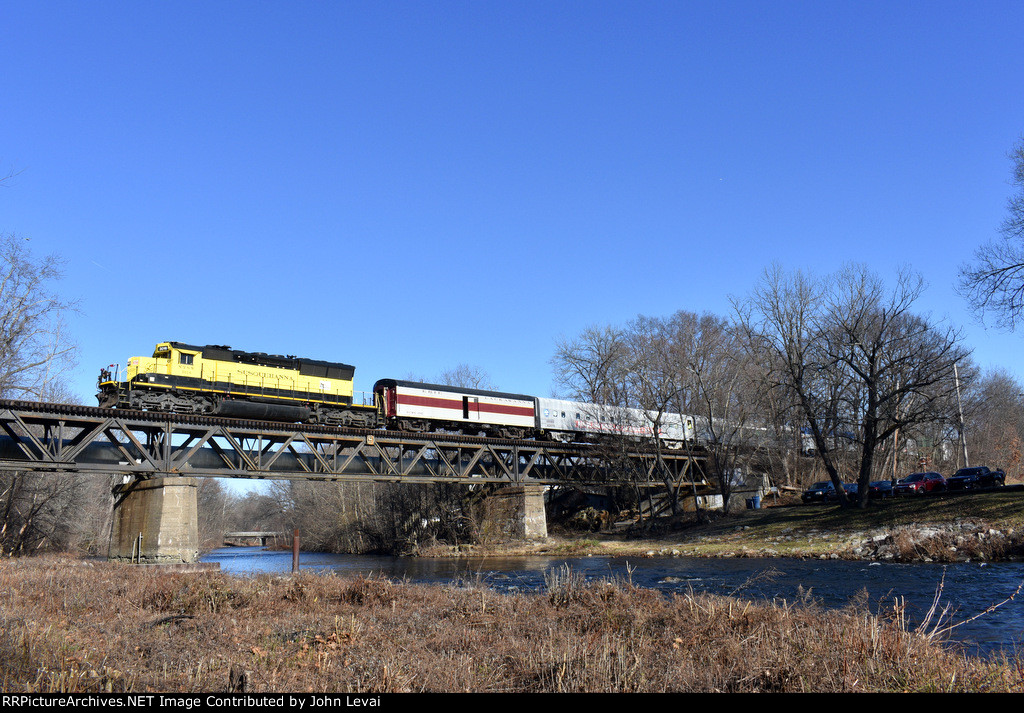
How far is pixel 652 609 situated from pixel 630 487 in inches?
1496

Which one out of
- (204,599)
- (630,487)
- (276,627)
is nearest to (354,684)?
(276,627)

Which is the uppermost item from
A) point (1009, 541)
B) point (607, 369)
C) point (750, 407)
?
point (607, 369)

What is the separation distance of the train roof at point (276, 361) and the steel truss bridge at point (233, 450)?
434cm

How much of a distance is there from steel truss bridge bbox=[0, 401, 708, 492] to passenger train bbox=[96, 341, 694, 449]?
5.19 feet

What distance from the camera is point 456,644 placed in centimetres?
883

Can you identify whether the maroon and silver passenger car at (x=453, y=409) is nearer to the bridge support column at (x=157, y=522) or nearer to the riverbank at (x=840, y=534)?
the riverbank at (x=840, y=534)

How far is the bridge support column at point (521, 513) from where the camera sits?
42.6m

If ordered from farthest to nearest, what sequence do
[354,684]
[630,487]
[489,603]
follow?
[630,487] → [489,603] → [354,684]

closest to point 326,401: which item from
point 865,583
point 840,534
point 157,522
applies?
point 157,522

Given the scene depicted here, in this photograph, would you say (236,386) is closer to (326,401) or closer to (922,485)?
(326,401)

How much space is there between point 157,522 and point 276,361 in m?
10.9

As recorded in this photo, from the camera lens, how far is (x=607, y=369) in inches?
2539

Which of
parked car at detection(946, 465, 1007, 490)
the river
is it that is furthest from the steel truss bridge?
parked car at detection(946, 465, 1007, 490)
